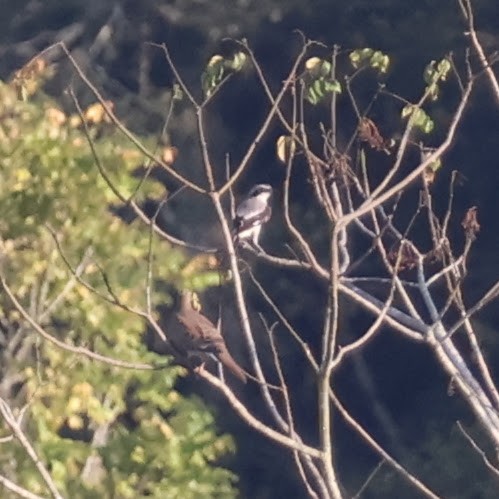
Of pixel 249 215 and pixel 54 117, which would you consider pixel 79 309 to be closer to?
pixel 249 215

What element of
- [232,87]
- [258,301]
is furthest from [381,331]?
[232,87]

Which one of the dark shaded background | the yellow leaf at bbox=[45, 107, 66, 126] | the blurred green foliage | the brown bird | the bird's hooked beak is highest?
the brown bird

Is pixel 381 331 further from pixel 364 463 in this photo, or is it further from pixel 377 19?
pixel 377 19

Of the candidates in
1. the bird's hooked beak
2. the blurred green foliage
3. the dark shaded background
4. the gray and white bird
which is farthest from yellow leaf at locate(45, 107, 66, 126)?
the dark shaded background

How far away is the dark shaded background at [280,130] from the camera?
47.3ft

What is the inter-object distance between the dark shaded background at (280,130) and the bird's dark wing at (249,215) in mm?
5261

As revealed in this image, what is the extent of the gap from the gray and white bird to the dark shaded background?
16.4 feet

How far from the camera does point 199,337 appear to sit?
6.64 metres

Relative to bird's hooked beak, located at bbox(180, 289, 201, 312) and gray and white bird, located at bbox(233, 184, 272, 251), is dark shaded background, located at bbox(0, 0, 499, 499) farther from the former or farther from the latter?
bird's hooked beak, located at bbox(180, 289, 201, 312)

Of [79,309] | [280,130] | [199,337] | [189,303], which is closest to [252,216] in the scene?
[79,309]

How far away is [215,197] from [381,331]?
36.4ft

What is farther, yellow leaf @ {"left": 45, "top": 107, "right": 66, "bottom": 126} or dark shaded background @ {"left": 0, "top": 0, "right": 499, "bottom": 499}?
dark shaded background @ {"left": 0, "top": 0, "right": 499, "bottom": 499}

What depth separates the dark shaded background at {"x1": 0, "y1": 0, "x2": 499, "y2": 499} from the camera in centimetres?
1441

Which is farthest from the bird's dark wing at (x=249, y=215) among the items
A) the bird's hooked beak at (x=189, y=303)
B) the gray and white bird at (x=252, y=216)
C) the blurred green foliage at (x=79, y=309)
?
the bird's hooked beak at (x=189, y=303)
